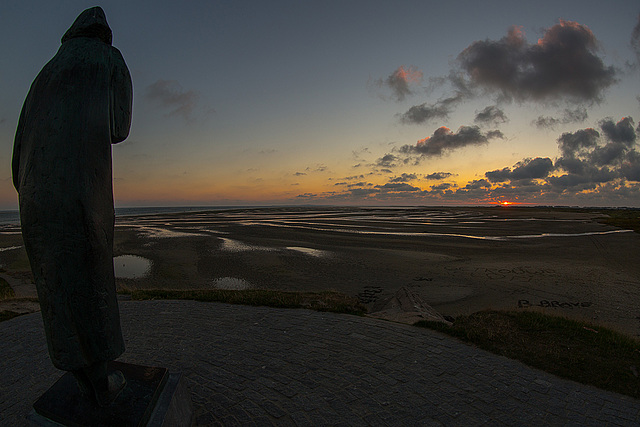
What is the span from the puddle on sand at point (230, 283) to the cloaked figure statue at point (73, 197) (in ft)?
33.3

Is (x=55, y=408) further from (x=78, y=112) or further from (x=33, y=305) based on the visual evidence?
(x=33, y=305)

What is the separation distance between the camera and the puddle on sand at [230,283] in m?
12.7

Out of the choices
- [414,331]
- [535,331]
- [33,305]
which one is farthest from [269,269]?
[535,331]

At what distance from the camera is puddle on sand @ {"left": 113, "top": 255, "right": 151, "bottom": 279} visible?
49.9 ft

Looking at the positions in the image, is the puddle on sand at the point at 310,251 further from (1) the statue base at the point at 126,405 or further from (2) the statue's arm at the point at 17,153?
(2) the statue's arm at the point at 17,153

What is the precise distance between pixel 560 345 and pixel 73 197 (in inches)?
292

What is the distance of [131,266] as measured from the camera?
675 inches

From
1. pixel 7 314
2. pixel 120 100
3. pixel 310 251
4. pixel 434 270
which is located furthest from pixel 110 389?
pixel 310 251

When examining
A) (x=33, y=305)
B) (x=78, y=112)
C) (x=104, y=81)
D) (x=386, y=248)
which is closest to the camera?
(x=78, y=112)

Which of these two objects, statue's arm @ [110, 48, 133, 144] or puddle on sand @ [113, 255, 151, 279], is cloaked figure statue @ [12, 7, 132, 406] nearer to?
statue's arm @ [110, 48, 133, 144]

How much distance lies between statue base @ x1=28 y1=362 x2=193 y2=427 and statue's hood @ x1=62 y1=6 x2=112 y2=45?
302 centimetres

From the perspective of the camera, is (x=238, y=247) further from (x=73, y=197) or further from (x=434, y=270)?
(x=73, y=197)

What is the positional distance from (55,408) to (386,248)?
19945 mm

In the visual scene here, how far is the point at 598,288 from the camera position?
1212 centimetres
